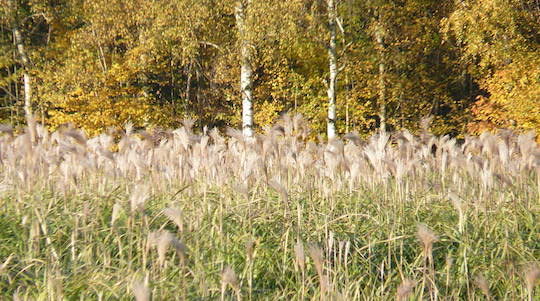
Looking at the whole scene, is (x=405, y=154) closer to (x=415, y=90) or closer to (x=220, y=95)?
(x=415, y=90)

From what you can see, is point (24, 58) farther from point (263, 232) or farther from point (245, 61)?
point (263, 232)

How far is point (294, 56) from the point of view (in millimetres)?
20984

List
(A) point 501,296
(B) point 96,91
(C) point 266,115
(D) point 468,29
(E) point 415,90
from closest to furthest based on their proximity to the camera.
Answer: (A) point 501,296 < (D) point 468,29 < (B) point 96,91 < (C) point 266,115 < (E) point 415,90

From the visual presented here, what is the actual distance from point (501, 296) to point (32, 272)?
2.44m

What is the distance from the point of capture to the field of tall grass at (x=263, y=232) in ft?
10.7

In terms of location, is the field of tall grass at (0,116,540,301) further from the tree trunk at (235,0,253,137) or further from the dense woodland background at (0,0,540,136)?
the dense woodland background at (0,0,540,136)

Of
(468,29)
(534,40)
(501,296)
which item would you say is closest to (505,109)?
(534,40)

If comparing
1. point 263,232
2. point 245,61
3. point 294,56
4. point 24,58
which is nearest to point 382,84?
point 294,56

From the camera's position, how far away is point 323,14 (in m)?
17.4

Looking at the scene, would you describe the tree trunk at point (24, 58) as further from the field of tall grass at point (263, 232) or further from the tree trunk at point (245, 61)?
the field of tall grass at point (263, 232)

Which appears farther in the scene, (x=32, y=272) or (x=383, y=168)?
(x=383, y=168)

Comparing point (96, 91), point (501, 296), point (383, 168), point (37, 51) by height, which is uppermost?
point (37, 51)

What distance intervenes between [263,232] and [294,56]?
56.0 feet

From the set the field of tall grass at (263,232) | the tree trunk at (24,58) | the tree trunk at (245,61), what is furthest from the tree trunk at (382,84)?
the field of tall grass at (263,232)
